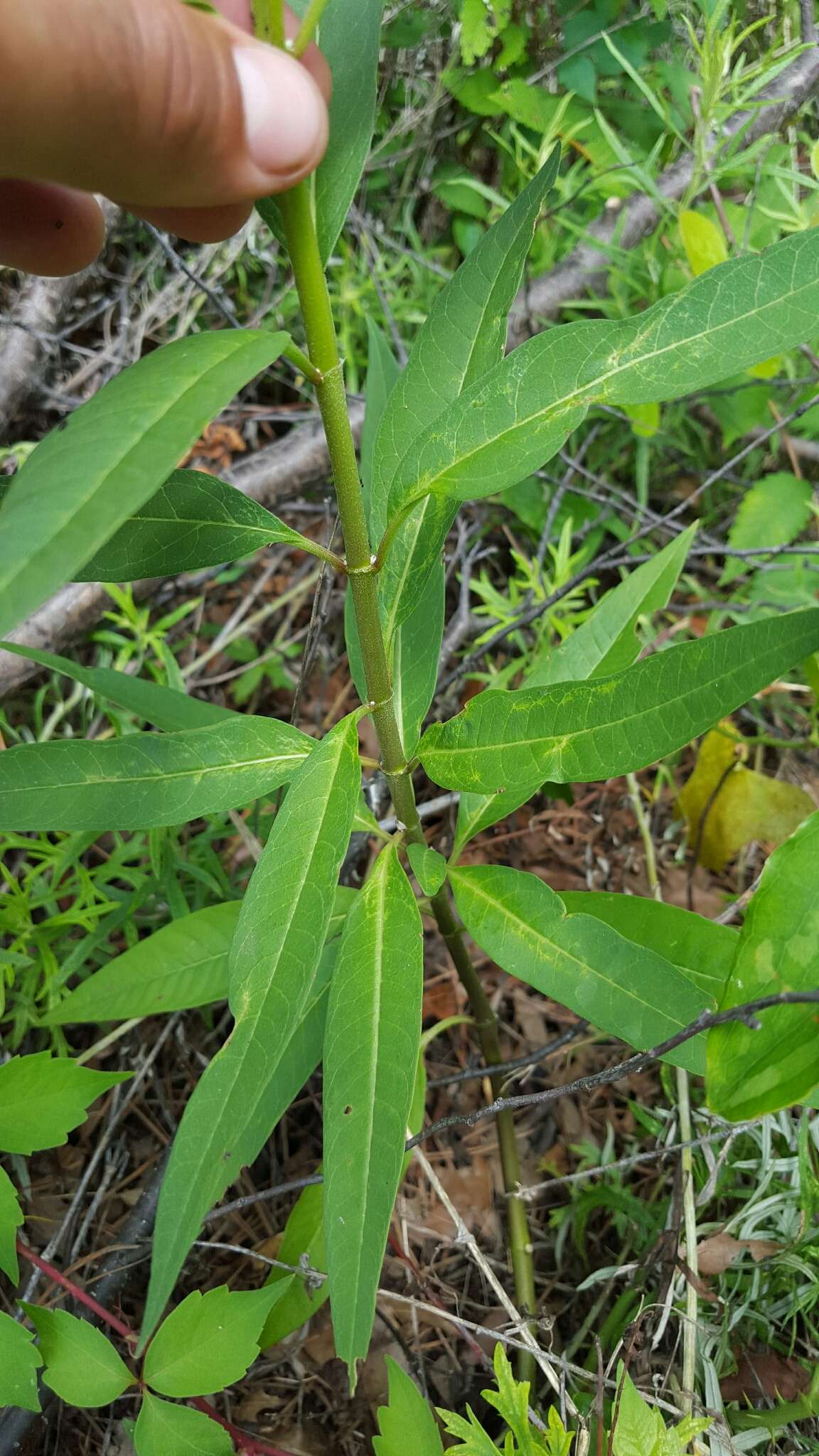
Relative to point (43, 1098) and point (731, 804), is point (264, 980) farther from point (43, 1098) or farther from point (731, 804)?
point (731, 804)

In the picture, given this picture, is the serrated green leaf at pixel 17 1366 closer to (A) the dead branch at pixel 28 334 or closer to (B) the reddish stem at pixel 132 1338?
(B) the reddish stem at pixel 132 1338

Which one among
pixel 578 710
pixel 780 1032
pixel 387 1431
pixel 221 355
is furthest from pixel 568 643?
pixel 387 1431

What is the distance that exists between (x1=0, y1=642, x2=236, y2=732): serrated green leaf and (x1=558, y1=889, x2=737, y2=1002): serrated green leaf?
67cm

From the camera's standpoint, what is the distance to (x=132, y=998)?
1327 millimetres

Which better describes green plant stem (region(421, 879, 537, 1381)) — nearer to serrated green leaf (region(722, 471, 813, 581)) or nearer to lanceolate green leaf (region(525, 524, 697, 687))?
lanceolate green leaf (region(525, 524, 697, 687))

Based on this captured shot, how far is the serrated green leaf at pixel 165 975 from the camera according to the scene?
1318 millimetres

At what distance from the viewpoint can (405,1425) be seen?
1.02 metres

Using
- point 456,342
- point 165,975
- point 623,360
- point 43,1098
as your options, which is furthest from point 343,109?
point 43,1098

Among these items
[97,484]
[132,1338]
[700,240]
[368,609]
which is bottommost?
[132,1338]

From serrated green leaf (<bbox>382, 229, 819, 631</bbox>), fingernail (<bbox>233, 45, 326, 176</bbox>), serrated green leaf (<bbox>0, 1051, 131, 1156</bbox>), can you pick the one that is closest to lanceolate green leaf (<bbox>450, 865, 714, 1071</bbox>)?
serrated green leaf (<bbox>382, 229, 819, 631</bbox>)

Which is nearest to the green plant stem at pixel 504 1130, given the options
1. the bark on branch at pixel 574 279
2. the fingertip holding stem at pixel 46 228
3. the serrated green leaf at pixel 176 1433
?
the serrated green leaf at pixel 176 1433

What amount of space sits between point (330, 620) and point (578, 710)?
1609 mm

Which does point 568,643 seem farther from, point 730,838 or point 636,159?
point 636,159

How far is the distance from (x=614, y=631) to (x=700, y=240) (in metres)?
0.98
